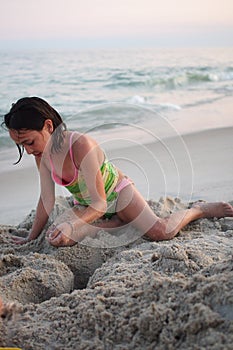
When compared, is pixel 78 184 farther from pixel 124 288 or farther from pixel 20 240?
pixel 124 288

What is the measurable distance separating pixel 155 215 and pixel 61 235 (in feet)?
2.21

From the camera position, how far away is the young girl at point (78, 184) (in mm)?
2592

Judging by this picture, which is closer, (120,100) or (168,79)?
(120,100)

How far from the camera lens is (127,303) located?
1.54 meters

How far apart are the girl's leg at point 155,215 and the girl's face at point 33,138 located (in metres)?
0.66

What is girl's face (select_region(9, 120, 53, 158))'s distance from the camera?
2560 mm

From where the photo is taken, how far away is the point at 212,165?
4680mm

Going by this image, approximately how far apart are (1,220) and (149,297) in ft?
7.65

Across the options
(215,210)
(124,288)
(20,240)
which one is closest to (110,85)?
(215,210)

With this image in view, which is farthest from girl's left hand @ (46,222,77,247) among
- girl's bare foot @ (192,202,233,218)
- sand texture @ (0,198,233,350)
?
girl's bare foot @ (192,202,233,218)

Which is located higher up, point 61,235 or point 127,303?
point 127,303

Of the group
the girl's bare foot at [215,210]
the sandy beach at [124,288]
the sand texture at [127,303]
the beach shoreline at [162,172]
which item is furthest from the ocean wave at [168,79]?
the sand texture at [127,303]

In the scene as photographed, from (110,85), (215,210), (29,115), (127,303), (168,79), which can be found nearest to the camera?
(127,303)

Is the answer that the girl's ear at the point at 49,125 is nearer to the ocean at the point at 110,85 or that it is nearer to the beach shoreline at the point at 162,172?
the beach shoreline at the point at 162,172
